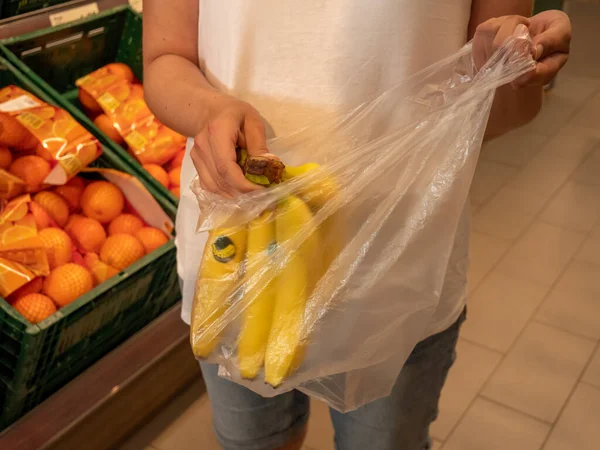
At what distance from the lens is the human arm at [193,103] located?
0.70 metres

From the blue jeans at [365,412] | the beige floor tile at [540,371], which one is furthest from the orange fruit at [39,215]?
the beige floor tile at [540,371]

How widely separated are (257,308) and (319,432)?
1192 millimetres

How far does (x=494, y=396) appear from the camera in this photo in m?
1.98

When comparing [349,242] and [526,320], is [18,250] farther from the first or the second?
[526,320]

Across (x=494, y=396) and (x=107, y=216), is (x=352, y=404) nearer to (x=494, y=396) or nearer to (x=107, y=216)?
(x=107, y=216)

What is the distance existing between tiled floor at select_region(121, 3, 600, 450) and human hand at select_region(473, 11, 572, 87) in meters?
1.33

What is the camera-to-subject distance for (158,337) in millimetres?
1716

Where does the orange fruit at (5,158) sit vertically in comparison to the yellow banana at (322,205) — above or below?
below

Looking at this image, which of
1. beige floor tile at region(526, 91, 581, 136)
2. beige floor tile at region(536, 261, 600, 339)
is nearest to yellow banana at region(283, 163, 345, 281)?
beige floor tile at region(536, 261, 600, 339)

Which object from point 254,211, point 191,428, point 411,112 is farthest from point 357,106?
point 191,428

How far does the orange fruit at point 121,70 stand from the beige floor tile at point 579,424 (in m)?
1.61

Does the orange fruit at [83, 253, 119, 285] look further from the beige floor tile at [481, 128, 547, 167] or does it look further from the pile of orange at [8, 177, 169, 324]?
the beige floor tile at [481, 128, 547, 167]

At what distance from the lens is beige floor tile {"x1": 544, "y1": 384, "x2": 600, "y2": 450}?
1.82 m

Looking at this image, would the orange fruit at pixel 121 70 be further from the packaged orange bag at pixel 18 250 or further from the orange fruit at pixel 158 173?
the packaged orange bag at pixel 18 250
